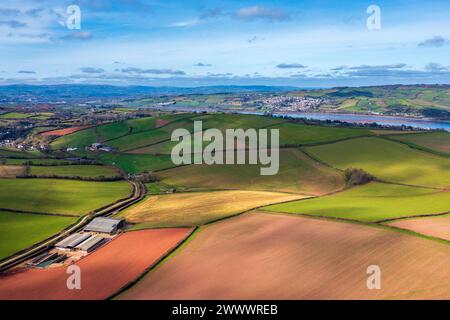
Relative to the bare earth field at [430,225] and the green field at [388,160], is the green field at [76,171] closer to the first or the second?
the green field at [388,160]

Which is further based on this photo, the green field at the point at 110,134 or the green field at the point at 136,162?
the green field at the point at 110,134

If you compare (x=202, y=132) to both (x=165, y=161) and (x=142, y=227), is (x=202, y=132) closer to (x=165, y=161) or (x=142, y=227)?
(x=165, y=161)

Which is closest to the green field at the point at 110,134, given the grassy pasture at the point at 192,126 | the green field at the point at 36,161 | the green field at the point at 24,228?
the grassy pasture at the point at 192,126

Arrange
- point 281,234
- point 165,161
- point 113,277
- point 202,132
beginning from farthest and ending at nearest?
point 202,132, point 165,161, point 281,234, point 113,277

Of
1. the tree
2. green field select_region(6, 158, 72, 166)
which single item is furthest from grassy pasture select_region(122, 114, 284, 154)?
the tree

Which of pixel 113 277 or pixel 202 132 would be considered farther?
pixel 202 132

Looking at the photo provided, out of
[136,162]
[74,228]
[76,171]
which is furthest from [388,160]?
[76,171]

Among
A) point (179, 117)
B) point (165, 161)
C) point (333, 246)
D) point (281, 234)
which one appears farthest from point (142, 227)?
point (179, 117)
